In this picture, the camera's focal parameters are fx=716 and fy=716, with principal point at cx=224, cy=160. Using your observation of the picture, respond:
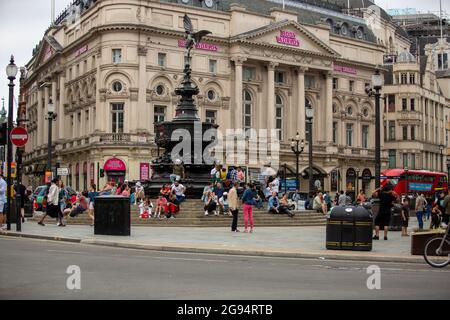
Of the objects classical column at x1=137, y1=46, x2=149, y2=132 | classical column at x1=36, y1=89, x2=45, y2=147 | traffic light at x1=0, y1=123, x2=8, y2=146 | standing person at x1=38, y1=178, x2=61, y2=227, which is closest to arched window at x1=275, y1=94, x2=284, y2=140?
classical column at x1=137, y1=46, x2=149, y2=132

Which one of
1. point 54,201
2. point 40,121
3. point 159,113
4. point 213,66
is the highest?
point 213,66

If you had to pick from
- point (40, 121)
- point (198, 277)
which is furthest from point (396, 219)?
point (40, 121)

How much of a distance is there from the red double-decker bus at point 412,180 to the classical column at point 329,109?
16.3 metres

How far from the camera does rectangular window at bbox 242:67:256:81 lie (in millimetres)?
71881

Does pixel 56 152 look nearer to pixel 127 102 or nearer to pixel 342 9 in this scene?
pixel 127 102

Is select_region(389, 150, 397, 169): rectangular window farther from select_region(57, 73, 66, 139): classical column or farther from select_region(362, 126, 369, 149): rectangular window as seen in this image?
select_region(57, 73, 66, 139): classical column

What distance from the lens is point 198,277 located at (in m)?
12.5

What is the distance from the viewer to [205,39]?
68.3 metres

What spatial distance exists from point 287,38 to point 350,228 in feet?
187

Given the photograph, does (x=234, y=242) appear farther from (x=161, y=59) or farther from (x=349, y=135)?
(x=349, y=135)
